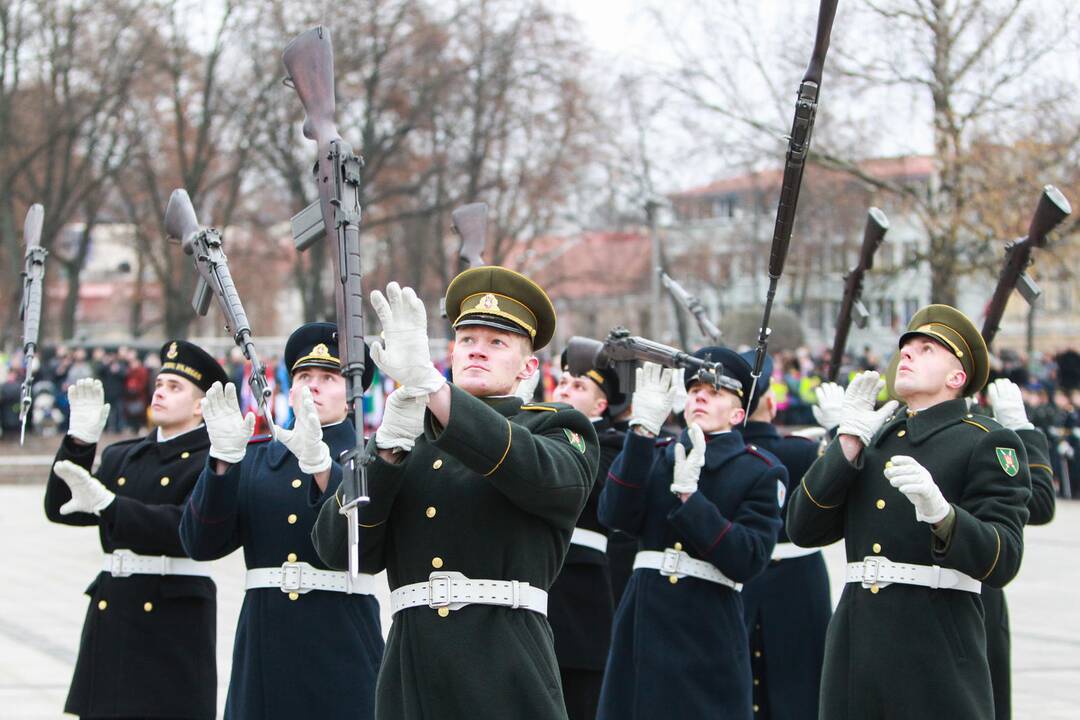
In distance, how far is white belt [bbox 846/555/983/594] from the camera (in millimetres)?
5305

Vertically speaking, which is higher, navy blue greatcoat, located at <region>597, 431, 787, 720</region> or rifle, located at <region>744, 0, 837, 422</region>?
rifle, located at <region>744, 0, 837, 422</region>

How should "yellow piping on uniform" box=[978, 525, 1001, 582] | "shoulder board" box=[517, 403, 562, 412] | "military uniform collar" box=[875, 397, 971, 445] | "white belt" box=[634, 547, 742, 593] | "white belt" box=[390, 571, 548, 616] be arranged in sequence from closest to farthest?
"white belt" box=[390, 571, 548, 616] < "shoulder board" box=[517, 403, 562, 412] < "yellow piping on uniform" box=[978, 525, 1001, 582] < "military uniform collar" box=[875, 397, 971, 445] < "white belt" box=[634, 547, 742, 593]

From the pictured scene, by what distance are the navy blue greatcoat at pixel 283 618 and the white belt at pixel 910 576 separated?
1.79 metres

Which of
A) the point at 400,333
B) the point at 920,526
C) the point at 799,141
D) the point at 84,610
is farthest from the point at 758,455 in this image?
the point at 84,610

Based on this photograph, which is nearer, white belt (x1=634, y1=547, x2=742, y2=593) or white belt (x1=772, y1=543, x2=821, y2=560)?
white belt (x1=634, y1=547, x2=742, y2=593)

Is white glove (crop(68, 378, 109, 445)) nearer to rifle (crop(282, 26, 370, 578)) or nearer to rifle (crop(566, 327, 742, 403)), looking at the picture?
rifle (crop(282, 26, 370, 578))

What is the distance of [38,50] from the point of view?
32.3m

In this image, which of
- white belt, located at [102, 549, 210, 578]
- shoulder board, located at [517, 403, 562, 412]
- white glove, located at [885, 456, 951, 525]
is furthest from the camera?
white belt, located at [102, 549, 210, 578]

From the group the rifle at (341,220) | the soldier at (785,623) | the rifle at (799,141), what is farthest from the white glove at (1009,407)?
the rifle at (341,220)

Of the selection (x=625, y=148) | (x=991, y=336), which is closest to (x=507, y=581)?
(x=991, y=336)

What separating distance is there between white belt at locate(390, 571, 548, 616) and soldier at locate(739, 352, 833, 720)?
3.03 meters

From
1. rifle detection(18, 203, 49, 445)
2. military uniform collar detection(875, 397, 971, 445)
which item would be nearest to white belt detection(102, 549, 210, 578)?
rifle detection(18, 203, 49, 445)

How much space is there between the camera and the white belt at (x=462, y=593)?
14.4 ft

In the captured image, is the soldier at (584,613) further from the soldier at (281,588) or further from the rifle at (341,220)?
the rifle at (341,220)
